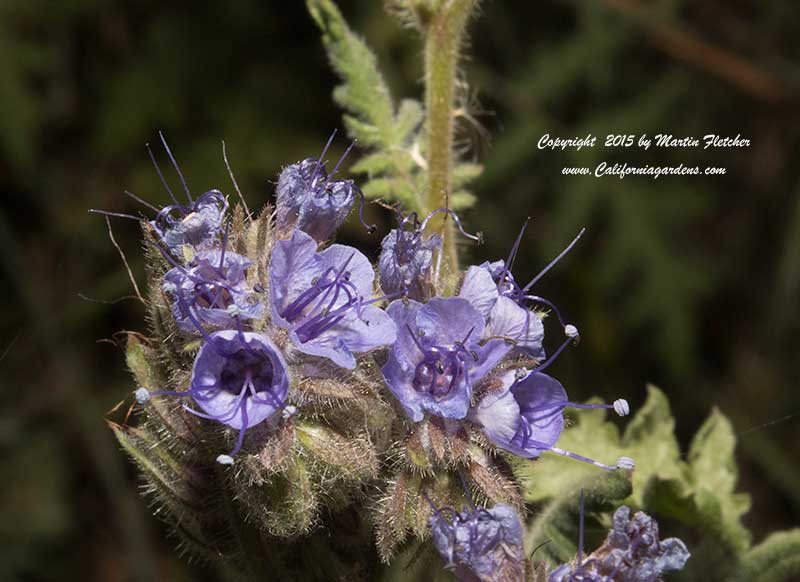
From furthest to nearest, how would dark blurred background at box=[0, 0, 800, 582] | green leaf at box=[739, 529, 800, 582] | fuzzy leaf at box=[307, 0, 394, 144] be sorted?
dark blurred background at box=[0, 0, 800, 582] < fuzzy leaf at box=[307, 0, 394, 144] < green leaf at box=[739, 529, 800, 582]

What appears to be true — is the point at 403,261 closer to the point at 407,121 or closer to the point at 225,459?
the point at 225,459

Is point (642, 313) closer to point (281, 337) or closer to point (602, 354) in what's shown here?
point (602, 354)

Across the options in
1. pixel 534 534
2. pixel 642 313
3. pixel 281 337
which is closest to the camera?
pixel 281 337

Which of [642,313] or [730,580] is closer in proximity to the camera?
[730,580]

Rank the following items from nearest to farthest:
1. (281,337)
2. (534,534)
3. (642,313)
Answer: (281,337), (534,534), (642,313)

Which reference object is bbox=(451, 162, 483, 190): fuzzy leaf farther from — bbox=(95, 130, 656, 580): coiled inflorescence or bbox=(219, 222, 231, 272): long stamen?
bbox=(219, 222, 231, 272): long stamen

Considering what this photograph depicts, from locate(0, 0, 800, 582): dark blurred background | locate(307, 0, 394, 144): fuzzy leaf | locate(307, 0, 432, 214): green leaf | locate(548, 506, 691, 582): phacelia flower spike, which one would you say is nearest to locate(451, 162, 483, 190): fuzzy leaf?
locate(307, 0, 432, 214): green leaf

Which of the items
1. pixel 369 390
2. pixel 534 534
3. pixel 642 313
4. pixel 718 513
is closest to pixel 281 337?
pixel 369 390
